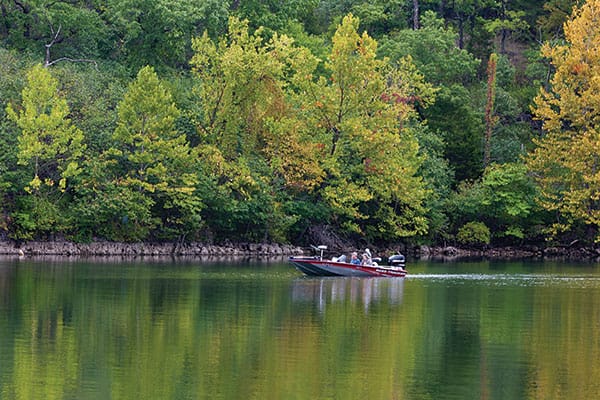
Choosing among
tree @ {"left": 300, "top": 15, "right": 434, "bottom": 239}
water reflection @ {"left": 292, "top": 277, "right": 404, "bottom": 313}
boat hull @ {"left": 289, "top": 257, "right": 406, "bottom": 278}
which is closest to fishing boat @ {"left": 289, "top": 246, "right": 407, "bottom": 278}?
boat hull @ {"left": 289, "top": 257, "right": 406, "bottom": 278}

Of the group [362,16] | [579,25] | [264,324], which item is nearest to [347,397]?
[264,324]

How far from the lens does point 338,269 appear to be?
5184 cm

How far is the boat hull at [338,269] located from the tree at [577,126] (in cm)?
2263

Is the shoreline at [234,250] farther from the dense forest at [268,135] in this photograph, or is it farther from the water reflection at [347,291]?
the water reflection at [347,291]

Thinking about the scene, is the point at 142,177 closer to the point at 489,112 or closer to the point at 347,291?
the point at 347,291

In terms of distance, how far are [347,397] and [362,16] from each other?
69.7 meters

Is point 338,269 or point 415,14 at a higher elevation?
point 415,14

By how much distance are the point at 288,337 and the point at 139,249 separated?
115ft

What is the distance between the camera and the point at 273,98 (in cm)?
6812

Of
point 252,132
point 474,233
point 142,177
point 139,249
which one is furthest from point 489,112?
point 139,249

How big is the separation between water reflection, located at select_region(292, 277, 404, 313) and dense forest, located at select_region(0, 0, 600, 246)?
15.9 m

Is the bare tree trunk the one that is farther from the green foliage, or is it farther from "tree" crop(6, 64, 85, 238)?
"tree" crop(6, 64, 85, 238)

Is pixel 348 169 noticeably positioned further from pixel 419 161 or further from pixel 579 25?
pixel 579 25

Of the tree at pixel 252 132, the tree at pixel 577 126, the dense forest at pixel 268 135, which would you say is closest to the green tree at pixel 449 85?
the dense forest at pixel 268 135
